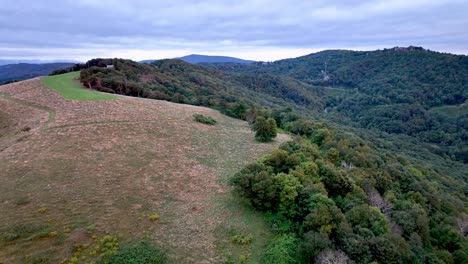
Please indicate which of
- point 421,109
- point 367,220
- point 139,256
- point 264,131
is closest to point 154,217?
point 139,256

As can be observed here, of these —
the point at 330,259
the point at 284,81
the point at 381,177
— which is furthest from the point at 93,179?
the point at 284,81

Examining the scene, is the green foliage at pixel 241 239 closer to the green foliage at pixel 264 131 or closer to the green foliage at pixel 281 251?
the green foliage at pixel 281 251

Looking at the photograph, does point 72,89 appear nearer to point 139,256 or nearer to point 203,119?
point 203,119

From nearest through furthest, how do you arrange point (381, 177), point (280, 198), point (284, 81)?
point (280, 198), point (381, 177), point (284, 81)

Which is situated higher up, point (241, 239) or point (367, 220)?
point (241, 239)

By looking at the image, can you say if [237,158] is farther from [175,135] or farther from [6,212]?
[6,212]

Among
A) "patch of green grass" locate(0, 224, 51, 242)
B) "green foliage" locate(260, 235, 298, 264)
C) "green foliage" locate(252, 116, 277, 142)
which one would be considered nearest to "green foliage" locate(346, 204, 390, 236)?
"green foliage" locate(260, 235, 298, 264)

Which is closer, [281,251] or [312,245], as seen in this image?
[312,245]

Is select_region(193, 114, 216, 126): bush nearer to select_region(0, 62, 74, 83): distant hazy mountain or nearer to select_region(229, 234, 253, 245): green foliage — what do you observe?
select_region(229, 234, 253, 245): green foliage
